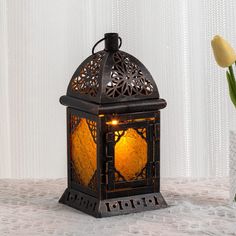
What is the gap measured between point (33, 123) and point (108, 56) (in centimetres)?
76

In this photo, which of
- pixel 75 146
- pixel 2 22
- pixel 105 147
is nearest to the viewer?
pixel 105 147

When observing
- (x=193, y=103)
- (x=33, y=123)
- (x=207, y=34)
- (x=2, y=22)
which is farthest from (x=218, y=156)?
(x=2, y=22)

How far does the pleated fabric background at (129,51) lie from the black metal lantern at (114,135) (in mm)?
599

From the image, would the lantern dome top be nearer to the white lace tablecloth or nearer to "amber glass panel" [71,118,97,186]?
"amber glass panel" [71,118,97,186]

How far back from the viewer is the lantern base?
5.35 ft

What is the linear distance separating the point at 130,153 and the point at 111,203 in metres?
0.11

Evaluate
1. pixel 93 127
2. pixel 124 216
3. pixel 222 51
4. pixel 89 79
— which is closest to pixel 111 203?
pixel 124 216

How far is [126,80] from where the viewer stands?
1655mm

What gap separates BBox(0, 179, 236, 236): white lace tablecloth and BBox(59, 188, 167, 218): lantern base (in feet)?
0.06

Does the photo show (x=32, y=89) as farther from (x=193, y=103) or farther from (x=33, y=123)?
(x=193, y=103)

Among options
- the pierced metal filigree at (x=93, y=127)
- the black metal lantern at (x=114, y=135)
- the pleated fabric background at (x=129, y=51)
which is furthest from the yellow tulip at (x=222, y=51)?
the pleated fabric background at (x=129, y=51)

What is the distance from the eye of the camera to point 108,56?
1.67 m

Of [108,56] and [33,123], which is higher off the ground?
[108,56]

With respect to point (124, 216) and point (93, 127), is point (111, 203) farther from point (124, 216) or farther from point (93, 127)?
point (93, 127)
